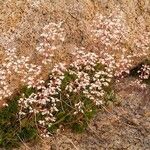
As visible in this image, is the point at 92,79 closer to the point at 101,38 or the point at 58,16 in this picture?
the point at 101,38

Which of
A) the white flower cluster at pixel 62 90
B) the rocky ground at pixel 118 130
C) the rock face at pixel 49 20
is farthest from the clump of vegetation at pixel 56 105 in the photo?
the rock face at pixel 49 20

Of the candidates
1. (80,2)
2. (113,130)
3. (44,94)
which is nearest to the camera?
(44,94)

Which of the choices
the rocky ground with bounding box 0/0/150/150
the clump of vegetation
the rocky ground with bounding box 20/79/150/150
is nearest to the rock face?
the rocky ground with bounding box 0/0/150/150

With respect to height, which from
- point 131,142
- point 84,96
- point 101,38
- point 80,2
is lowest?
point 131,142

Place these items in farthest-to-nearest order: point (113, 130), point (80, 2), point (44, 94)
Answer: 1. point (80, 2)
2. point (113, 130)
3. point (44, 94)

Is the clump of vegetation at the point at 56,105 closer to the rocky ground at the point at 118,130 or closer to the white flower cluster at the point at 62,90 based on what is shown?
the white flower cluster at the point at 62,90

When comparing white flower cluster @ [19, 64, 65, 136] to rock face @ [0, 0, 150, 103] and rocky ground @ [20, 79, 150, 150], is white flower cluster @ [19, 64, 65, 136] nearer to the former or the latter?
rocky ground @ [20, 79, 150, 150]

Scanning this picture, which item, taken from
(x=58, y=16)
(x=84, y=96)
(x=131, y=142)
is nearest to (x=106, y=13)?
(x=58, y=16)
